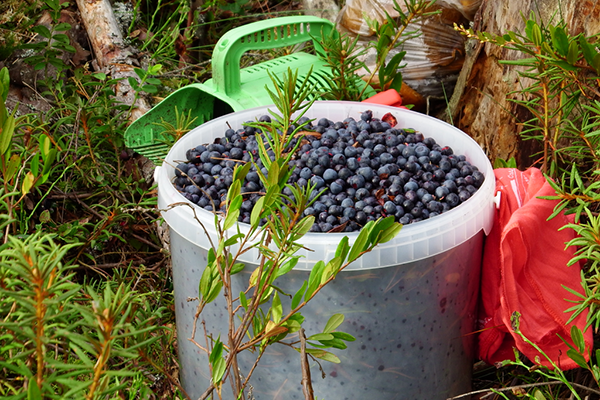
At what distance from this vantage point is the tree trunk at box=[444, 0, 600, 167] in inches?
56.9

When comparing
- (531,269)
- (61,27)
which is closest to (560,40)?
(531,269)

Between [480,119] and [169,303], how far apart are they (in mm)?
1045

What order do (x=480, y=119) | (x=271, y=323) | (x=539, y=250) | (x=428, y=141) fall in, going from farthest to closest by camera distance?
(x=480, y=119), (x=428, y=141), (x=539, y=250), (x=271, y=323)

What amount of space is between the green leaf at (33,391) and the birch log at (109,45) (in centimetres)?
144

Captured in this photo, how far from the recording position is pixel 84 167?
5.31 ft

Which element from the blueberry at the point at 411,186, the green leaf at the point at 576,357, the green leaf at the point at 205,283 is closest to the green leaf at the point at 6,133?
the green leaf at the point at 205,283

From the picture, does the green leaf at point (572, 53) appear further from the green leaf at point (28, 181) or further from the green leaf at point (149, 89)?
the green leaf at point (149, 89)

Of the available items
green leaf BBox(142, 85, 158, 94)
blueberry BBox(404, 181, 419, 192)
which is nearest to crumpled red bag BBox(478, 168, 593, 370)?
blueberry BBox(404, 181, 419, 192)

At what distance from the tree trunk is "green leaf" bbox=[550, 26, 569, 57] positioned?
0.39 metres

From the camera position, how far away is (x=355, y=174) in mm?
1201

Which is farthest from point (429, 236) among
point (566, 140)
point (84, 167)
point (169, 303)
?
point (84, 167)

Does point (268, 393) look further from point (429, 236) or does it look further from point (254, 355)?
point (429, 236)

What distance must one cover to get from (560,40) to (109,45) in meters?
1.48

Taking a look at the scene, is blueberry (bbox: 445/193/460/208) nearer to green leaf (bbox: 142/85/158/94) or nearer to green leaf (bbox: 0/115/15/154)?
green leaf (bbox: 0/115/15/154)
